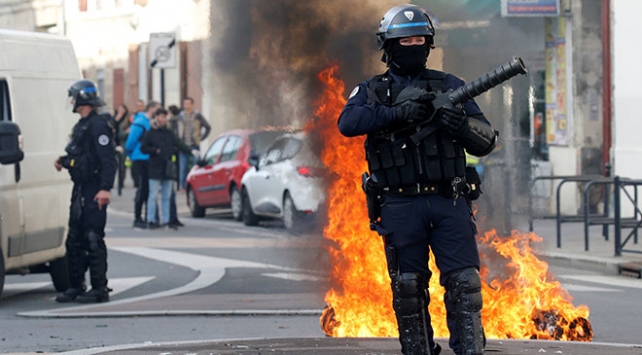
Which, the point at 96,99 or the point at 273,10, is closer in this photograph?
the point at 273,10

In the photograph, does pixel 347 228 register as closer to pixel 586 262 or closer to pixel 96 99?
pixel 96 99

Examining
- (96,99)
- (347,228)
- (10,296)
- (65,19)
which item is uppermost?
(65,19)

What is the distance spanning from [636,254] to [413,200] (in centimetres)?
898

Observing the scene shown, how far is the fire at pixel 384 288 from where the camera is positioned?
317 inches

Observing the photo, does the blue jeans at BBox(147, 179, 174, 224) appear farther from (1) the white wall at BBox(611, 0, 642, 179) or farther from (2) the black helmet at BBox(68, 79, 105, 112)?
(2) the black helmet at BBox(68, 79, 105, 112)

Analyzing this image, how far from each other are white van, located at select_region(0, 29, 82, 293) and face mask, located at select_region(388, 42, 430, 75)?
4885mm

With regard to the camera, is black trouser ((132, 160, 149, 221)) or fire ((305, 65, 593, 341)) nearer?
fire ((305, 65, 593, 341))

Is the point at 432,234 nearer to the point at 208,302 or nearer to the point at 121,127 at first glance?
the point at 208,302

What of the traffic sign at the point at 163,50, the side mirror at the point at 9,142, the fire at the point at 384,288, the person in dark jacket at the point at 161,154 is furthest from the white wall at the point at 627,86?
the fire at the point at 384,288

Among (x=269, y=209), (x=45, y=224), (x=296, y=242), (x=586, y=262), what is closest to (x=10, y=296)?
(x=45, y=224)

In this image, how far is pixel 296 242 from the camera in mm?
9586

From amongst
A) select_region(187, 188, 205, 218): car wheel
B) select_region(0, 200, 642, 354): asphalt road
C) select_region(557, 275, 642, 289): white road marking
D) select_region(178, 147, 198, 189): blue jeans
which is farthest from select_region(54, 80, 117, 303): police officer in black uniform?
select_region(178, 147, 198, 189): blue jeans

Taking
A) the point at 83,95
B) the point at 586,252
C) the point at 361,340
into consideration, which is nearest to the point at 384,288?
the point at 361,340

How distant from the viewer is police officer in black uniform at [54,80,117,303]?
1125cm
